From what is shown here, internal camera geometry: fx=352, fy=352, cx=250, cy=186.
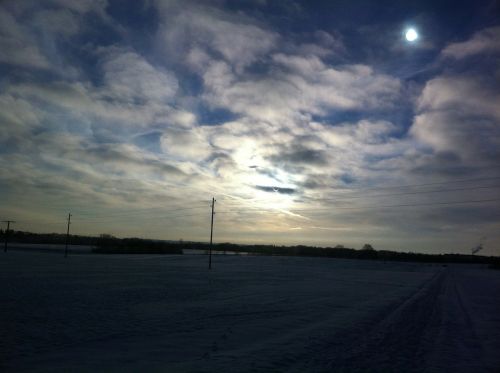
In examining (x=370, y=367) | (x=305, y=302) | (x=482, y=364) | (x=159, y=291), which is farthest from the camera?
(x=159, y=291)

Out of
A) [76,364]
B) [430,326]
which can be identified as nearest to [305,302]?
[430,326]

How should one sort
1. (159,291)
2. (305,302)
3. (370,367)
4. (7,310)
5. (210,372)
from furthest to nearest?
(159,291) < (305,302) < (7,310) < (370,367) < (210,372)

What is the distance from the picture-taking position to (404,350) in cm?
1037

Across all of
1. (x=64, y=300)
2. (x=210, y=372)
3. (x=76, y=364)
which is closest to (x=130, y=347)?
(x=76, y=364)

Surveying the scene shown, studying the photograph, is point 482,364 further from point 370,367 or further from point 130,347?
point 130,347

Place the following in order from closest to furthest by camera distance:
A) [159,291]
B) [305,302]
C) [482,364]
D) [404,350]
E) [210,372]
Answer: [210,372], [482,364], [404,350], [305,302], [159,291]

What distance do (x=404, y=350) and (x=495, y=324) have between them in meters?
7.93

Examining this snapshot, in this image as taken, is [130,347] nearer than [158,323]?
Yes

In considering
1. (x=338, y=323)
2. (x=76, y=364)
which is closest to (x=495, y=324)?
(x=338, y=323)

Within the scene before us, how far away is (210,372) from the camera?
7879mm

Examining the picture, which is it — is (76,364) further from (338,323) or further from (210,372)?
(338,323)

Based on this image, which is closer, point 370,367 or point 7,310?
point 370,367

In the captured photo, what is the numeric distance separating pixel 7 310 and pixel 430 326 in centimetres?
1695

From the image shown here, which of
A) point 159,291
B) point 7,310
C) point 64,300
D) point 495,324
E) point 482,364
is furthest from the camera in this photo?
point 159,291
